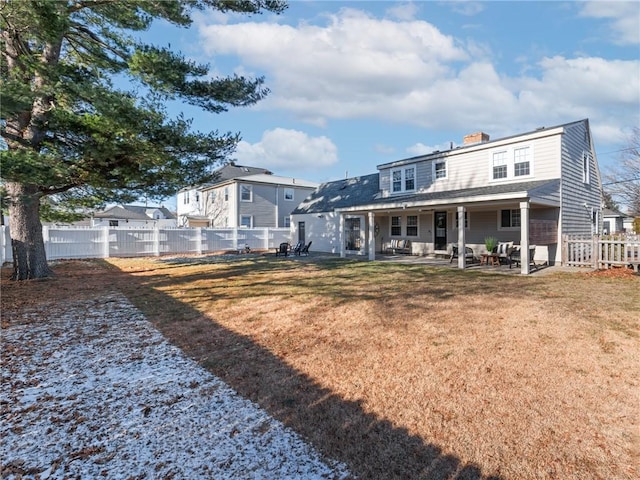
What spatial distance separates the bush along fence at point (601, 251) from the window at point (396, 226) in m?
7.61

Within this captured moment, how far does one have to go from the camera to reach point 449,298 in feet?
23.9

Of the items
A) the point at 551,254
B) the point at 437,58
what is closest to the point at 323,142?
the point at 437,58

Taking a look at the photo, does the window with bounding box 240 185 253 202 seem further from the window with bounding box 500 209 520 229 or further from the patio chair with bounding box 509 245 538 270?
the patio chair with bounding box 509 245 538 270

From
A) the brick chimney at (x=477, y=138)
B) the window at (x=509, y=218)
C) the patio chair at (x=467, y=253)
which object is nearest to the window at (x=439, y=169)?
A: the brick chimney at (x=477, y=138)

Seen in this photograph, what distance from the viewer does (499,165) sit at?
14.4 meters

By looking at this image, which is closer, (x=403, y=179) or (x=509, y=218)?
(x=509, y=218)

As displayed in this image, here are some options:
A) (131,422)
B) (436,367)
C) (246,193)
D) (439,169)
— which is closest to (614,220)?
(439,169)

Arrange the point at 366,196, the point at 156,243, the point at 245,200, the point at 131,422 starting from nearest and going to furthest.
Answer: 1. the point at 131,422
2. the point at 156,243
3. the point at 366,196
4. the point at 245,200

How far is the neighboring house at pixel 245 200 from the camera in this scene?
89.1 ft

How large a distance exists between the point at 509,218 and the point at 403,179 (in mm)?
5520

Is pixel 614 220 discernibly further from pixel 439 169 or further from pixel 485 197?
pixel 485 197

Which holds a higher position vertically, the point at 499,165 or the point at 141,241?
the point at 499,165

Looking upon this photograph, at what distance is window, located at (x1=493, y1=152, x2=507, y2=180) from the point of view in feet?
46.6

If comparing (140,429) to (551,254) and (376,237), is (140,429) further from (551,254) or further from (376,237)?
(376,237)
